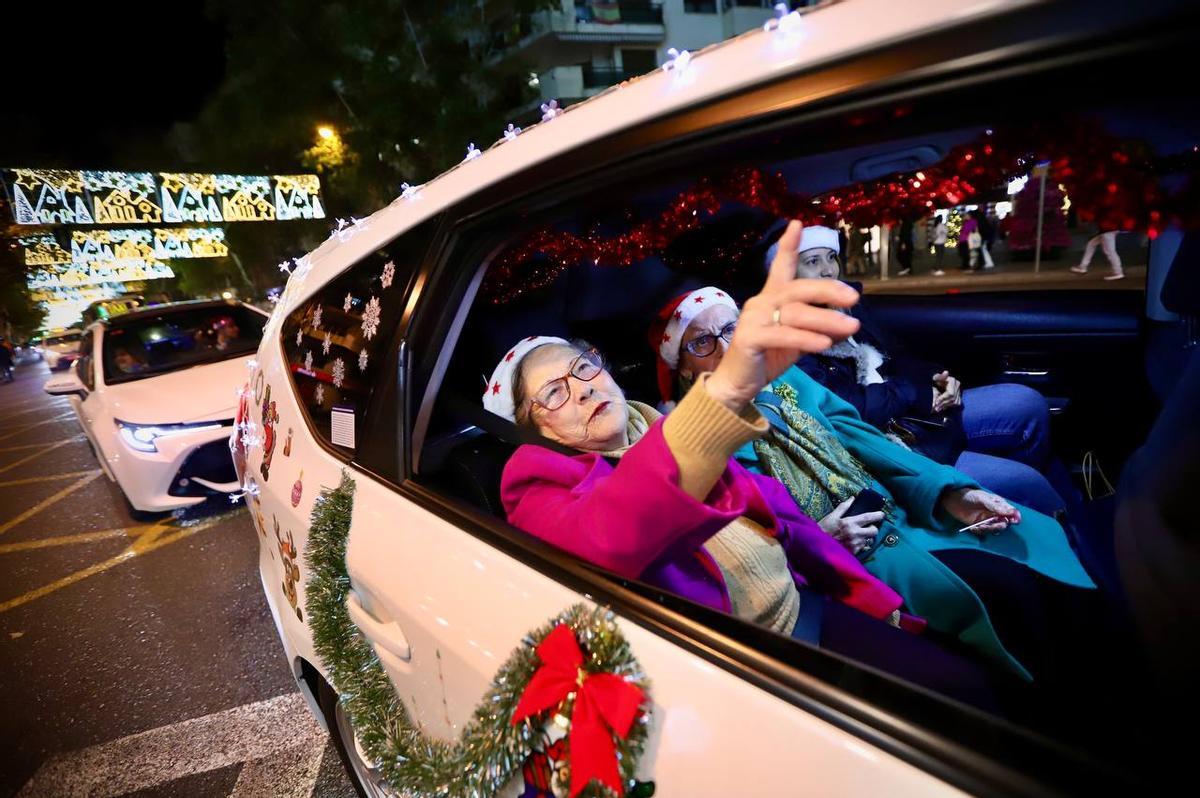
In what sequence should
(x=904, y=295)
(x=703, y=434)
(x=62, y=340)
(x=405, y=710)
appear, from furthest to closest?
(x=62, y=340), (x=904, y=295), (x=405, y=710), (x=703, y=434)

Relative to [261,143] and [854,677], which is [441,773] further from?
[261,143]

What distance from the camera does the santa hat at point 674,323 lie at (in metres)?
2.13

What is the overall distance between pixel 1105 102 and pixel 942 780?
2.51ft

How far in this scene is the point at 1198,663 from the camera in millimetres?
706

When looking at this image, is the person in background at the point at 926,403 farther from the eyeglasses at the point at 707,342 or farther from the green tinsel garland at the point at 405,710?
the green tinsel garland at the point at 405,710

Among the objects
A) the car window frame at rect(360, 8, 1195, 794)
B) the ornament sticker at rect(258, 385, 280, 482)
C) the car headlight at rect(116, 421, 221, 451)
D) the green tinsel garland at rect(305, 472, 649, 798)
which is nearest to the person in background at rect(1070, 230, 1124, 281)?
the car window frame at rect(360, 8, 1195, 794)

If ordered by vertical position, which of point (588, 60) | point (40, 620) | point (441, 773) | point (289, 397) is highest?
point (588, 60)

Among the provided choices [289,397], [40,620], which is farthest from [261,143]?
[289,397]

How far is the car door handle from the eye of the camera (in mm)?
1209

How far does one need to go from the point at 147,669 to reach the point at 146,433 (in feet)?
6.20

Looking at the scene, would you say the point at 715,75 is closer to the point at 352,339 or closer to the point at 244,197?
the point at 352,339

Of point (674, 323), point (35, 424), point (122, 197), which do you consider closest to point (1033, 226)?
point (674, 323)

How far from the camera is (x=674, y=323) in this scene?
215cm

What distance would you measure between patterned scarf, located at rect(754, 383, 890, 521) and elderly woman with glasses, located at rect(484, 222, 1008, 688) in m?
0.21
